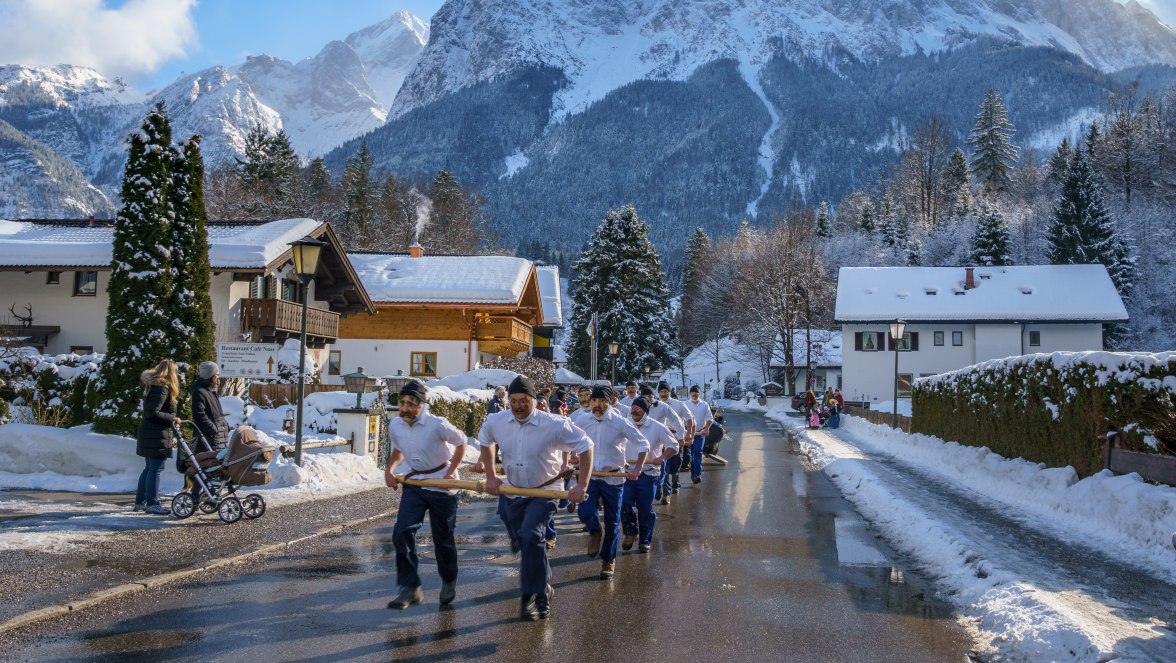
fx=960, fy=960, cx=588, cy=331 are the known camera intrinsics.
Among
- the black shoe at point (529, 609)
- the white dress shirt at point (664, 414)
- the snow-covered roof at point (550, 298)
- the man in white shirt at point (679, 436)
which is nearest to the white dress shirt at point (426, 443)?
the black shoe at point (529, 609)

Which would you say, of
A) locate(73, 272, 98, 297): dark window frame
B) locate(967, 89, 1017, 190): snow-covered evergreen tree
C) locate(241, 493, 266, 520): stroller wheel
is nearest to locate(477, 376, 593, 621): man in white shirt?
locate(241, 493, 266, 520): stroller wheel

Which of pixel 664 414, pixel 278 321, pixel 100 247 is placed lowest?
pixel 664 414

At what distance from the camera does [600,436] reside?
9.88 metres

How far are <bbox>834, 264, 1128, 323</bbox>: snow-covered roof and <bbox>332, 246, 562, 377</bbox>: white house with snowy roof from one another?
24699mm

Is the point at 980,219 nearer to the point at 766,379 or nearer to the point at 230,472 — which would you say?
the point at 766,379

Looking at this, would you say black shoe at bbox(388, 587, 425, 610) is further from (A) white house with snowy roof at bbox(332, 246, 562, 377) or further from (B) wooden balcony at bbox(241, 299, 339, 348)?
(A) white house with snowy roof at bbox(332, 246, 562, 377)

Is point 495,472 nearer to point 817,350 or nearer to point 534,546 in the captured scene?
point 534,546

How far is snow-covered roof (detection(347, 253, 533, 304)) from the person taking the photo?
40250 mm

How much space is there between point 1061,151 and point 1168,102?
9525 mm

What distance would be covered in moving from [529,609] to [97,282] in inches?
1043

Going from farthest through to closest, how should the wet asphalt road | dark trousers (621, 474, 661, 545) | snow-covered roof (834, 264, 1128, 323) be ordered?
snow-covered roof (834, 264, 1128, 323), dark trousers (621, 474, 661, 545), the wet asphalt road

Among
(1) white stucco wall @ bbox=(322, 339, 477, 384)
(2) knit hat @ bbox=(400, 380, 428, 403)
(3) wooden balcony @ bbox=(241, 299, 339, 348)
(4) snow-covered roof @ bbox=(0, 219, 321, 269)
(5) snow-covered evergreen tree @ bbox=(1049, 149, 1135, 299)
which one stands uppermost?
(5) snow-covered evergreen tree @ bbox=(1049, 149, 1135, 299)

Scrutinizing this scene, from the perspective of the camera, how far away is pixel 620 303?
62.0 meters

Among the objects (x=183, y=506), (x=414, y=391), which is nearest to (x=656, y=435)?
(x=414, y=391)
